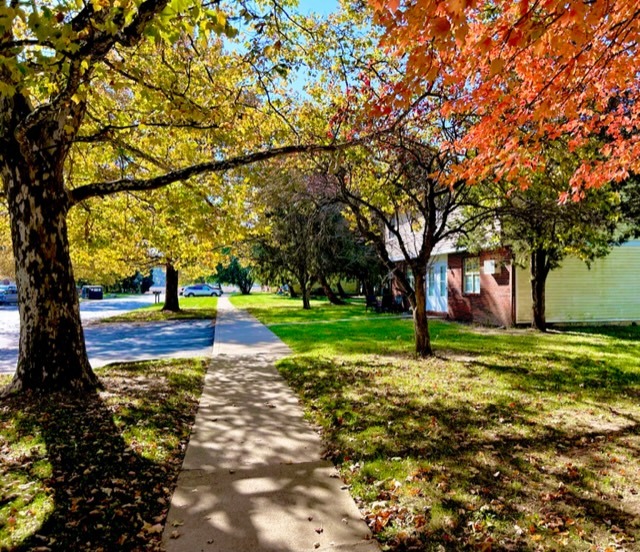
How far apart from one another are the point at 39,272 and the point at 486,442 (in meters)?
5.99

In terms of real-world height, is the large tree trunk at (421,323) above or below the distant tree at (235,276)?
below

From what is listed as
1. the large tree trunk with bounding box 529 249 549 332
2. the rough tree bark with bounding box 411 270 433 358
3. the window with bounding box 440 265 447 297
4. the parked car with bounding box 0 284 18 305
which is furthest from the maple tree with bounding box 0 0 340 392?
the parked car with bounding box 0 284 18 305

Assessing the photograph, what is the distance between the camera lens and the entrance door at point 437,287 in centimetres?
2070

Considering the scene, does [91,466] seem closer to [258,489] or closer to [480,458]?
[258,489]

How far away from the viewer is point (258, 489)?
3791 millimetres

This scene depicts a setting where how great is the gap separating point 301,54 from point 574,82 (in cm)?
433

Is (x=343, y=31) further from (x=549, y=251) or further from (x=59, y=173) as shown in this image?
(x=549, y=251)

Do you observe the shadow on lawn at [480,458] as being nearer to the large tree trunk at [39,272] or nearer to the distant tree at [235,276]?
the large tree trunk at [39,272]

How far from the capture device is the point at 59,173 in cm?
656

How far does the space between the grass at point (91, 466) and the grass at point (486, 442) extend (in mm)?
1626

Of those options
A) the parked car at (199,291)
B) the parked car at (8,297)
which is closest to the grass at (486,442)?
the parked car at (8,297)

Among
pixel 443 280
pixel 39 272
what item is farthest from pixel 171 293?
pixel 39 272

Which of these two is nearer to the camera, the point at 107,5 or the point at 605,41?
the point at 107,5

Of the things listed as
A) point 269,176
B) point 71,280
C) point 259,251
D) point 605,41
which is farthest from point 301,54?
point 259,251
